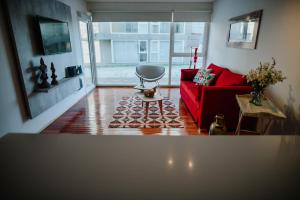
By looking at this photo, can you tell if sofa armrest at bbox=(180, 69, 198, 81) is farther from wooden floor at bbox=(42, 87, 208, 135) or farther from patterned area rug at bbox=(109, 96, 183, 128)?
patterned area rug at bbox=(109, 96, 183, 128)

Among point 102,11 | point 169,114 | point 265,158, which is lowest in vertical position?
point 169,114

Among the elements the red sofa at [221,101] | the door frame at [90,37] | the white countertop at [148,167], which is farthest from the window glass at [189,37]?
the white countertop at [148,167]

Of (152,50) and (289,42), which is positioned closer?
(289,42)

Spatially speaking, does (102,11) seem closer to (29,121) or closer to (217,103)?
(29,121)

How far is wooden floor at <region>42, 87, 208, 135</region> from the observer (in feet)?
9.35

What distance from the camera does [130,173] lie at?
0.65 metres

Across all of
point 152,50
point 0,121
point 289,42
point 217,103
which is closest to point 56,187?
point 0,121

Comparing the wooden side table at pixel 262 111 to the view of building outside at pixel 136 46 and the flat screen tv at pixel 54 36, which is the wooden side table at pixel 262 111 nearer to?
the flat screen tv at pixel 54 36

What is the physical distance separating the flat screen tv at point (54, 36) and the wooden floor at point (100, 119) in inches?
47.1

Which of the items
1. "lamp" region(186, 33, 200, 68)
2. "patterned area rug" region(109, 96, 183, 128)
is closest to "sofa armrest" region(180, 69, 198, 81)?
"patterned area rug" region(109, 96, 183, 128)

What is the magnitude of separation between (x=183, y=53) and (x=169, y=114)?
247 cm

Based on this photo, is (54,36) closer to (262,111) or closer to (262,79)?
(262,79)

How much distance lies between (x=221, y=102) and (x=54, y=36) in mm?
2953

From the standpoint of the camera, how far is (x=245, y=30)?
124 inches
